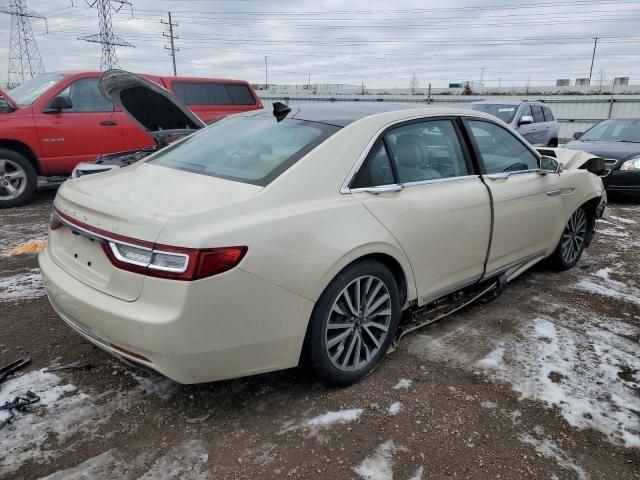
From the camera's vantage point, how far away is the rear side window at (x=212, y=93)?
8.94m

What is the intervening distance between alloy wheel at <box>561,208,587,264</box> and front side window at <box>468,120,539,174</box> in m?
0.96

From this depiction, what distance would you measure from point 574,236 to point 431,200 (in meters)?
2.51

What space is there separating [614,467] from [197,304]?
2034mm

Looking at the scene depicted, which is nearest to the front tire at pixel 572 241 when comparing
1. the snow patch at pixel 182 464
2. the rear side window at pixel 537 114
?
the snow patch at pixel 182 464

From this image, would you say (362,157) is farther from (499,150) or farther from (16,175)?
(16,175)

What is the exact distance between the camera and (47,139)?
7203mm

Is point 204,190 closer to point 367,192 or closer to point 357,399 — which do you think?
point 367,192

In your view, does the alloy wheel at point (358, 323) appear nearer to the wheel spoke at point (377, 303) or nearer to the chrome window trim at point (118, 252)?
the wheel spoke at point (377, 303)

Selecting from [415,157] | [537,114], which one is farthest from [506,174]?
[537,114]

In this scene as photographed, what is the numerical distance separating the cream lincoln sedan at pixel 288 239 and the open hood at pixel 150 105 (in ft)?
6.63

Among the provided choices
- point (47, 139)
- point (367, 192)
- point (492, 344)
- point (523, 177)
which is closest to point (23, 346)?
point (367, 192)

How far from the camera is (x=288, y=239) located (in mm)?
2340

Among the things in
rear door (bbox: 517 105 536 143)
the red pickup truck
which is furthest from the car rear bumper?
rear door (bbox: 517 105 536 143)

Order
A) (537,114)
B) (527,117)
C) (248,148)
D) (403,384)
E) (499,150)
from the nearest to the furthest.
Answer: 1. (403,384)
2. (248,148)
3. (499,150)
4. (527,117)
5. (537,114)
